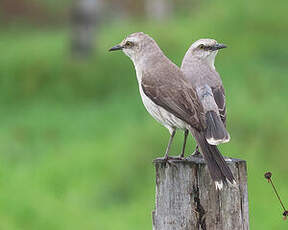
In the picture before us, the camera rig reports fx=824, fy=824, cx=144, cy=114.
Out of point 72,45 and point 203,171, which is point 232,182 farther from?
point 72,45

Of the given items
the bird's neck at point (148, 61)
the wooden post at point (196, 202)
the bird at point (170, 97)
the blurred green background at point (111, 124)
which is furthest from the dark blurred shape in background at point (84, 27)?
the wooden post at point (196, 202)

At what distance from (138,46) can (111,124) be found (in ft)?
25.9

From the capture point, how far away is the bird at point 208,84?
196 inches

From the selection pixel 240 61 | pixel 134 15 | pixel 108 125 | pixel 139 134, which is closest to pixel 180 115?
pixel 139 134

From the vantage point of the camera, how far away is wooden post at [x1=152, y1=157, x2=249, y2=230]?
4.46m

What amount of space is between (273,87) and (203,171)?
9932 millimetres

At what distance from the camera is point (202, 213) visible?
14.6 feet

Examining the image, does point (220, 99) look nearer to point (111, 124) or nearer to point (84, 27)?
point (111, 124)

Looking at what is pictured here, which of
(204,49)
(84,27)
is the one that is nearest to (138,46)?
(204,49)

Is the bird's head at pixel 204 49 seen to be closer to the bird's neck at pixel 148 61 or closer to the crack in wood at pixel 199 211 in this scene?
the bird's neck at pixel 148 61

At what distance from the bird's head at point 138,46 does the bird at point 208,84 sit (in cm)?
32

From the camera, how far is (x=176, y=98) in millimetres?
5172

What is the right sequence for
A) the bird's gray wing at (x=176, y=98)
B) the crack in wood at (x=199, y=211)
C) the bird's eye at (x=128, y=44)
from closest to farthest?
the crack in wood at (x=199, y=211) < the bird's gray wing at (x=176, y=98) < the bird's eye at (x=128, y=44)

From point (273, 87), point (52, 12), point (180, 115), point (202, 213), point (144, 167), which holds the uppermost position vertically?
point (52, 12)
